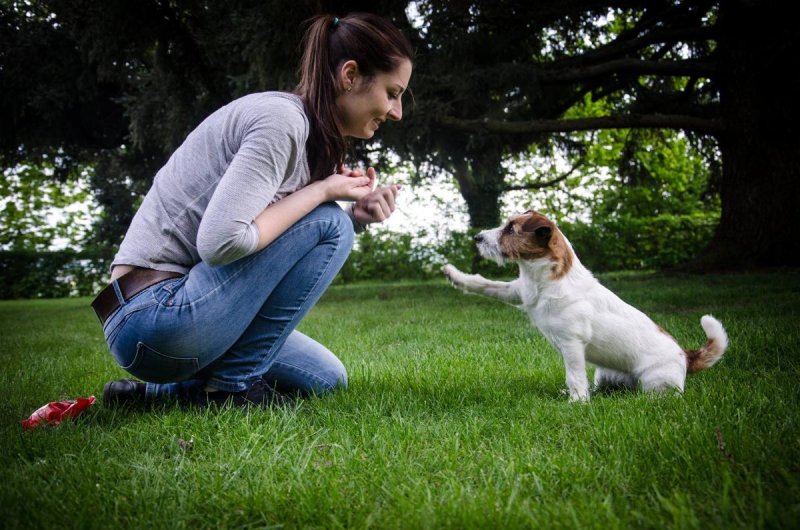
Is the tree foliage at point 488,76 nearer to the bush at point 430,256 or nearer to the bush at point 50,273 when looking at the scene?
the bush at point 430,256

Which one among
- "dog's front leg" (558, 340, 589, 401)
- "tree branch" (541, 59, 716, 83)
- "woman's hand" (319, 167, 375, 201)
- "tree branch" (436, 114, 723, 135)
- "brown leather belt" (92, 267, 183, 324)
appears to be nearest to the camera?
"brown leather belt" (92, 267, 183, 324)

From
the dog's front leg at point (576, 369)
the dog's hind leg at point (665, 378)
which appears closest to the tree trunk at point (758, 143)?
the dog's hind leg at point (665, 378)

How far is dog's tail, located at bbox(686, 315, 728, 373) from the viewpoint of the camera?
2.99 meters

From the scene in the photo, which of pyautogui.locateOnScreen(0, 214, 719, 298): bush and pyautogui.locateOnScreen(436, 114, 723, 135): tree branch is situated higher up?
pyautogui.locateOnScreen(436, 114, 723, 135): tree branch

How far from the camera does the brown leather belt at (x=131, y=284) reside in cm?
230

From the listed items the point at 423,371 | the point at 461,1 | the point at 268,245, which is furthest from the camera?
the point at 461,1

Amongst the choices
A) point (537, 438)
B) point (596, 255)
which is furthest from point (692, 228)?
point (537, 438)

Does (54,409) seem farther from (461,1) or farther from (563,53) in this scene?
(563,53)

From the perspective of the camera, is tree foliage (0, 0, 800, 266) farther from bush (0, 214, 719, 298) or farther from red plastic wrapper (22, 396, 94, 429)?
red plastic wrapper (22, 396, 94, 429)

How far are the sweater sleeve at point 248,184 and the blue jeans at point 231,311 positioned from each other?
0.64 ft

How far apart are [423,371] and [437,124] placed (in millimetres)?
5638

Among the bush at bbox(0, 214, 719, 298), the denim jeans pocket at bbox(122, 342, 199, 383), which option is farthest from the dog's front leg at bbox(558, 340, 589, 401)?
the bush at bbox(0, 214, 719, 298)

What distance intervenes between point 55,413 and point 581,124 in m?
7.82

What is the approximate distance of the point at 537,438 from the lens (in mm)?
2186
